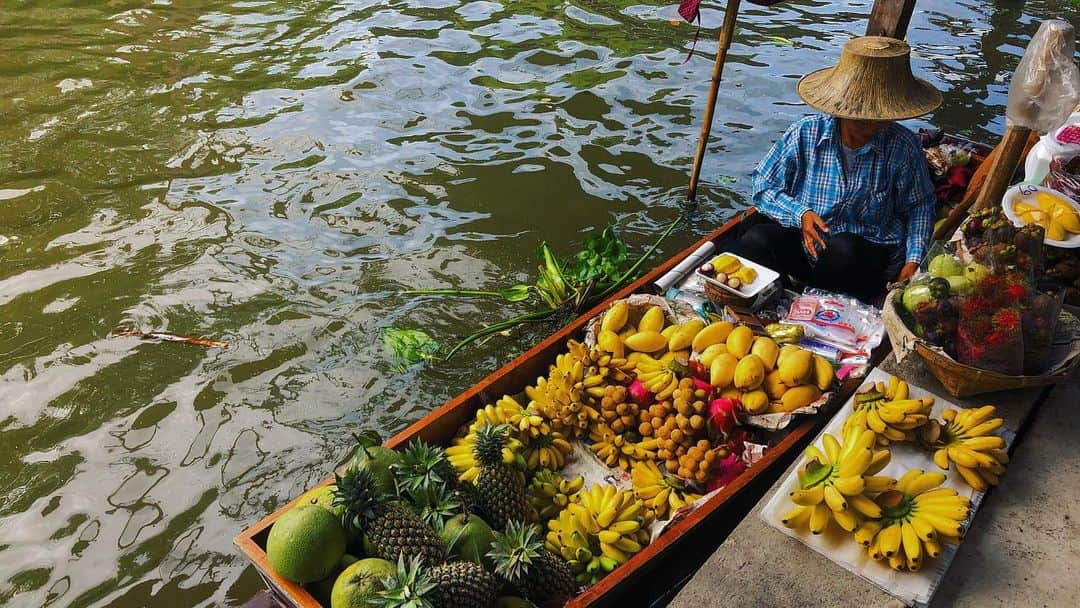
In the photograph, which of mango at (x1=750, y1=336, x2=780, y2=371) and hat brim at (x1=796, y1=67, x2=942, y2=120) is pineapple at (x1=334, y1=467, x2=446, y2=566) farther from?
hat brim at (x1=796, y1=67, x2=942, y2=120)

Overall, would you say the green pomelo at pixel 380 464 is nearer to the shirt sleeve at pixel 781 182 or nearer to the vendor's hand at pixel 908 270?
the shirt sleeve at pixel 781 182

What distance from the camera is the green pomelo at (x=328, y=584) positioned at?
224 centimetres

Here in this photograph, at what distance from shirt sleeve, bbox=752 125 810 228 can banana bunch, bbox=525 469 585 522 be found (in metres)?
2.08

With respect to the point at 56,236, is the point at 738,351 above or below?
above

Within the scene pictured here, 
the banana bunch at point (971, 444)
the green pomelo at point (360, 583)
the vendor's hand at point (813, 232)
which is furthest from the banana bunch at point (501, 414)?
the vendor's hand at point (813, 232)

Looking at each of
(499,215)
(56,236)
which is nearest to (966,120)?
(499,215)

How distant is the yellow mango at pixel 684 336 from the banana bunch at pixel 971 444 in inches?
42.5

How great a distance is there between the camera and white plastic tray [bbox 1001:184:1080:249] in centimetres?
319

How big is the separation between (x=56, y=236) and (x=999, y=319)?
5.67m

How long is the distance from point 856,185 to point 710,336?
1390 mm

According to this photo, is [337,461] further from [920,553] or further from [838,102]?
[838,102]

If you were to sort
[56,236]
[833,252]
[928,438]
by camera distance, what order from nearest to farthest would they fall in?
1. [928,438]
2. [833,252]
3. [56,236]

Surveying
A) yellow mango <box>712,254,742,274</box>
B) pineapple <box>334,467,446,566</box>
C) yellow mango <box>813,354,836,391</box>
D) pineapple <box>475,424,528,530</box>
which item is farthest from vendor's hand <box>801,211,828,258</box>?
pineapple <box>334,467,446,566</box>

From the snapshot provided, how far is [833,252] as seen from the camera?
3895 millimetres
